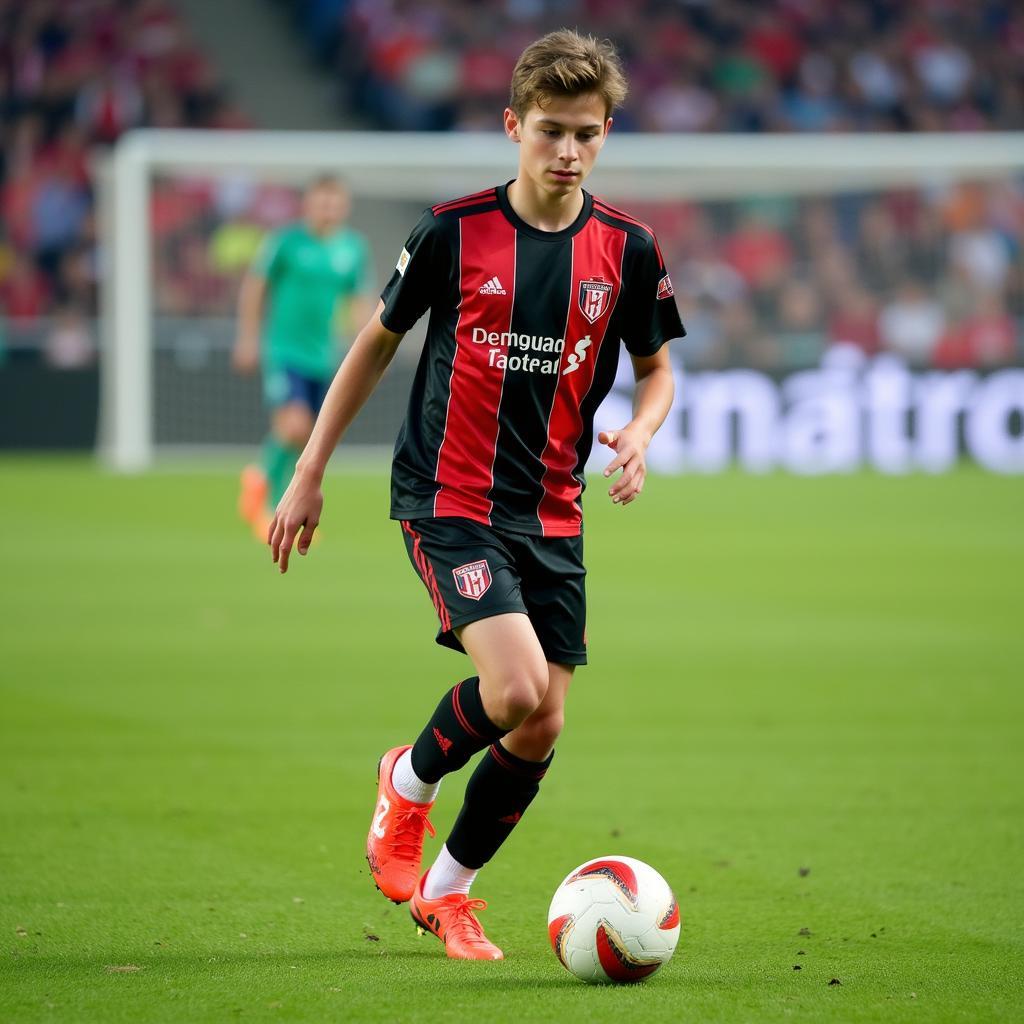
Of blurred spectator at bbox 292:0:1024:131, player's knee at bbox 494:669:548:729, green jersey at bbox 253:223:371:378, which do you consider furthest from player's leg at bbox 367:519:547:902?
blurred spectator at bbox 292:0:1024:131

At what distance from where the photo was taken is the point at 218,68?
82.2 feet

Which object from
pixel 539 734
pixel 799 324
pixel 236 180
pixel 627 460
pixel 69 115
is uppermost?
pixel 69 115

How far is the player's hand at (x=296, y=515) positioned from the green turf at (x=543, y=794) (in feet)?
2.91

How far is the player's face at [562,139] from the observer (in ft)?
13.1

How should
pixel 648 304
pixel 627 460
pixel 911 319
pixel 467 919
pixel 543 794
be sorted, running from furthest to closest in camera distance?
pixel 911 319
pixel 543 794
pixel 648 304
pixel 467 919
pixel 627 460

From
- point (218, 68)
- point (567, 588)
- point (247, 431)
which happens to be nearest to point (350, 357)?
point (567, 588)

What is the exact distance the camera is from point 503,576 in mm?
4008

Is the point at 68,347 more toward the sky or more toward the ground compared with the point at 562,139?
more toward the sky


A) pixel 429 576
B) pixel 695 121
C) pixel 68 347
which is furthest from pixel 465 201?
pixel 695 121

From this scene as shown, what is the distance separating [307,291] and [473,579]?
30.6ft

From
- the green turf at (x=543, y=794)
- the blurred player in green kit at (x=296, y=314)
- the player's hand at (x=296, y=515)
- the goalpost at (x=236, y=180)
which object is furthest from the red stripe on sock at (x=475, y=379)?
the goalpost at (x=236, y=180)

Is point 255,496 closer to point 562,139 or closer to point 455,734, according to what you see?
point 455,734

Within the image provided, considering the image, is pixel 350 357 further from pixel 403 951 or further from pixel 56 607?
pixel 56 607

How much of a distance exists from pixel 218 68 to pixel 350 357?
72.1 feet
